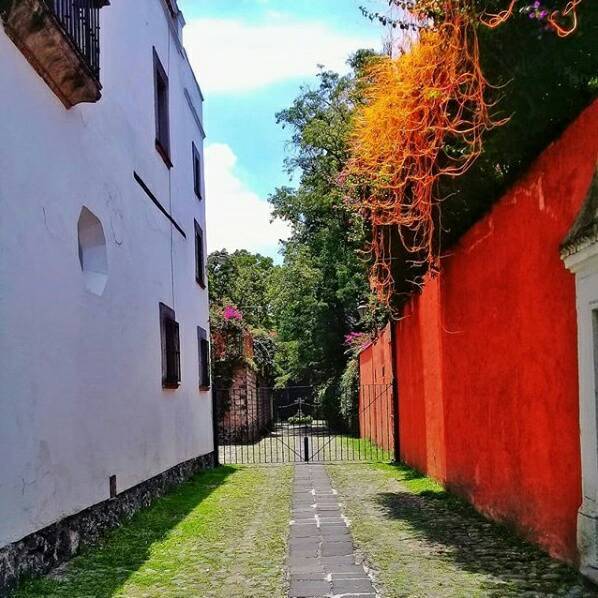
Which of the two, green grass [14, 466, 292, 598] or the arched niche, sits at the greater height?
the arched niche

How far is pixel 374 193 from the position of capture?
7.08m

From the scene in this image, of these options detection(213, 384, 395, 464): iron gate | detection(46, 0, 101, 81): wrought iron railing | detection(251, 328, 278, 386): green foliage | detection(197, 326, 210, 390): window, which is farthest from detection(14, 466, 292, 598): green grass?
detection(251, 328, 278, 386): green foliage

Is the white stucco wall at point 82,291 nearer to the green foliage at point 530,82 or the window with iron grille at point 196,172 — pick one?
the green foliage at point 530,82

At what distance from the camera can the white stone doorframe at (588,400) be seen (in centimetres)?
412

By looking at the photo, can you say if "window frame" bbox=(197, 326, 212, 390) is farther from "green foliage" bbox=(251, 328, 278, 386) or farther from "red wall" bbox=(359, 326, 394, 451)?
"green foliage" bbox=(251, 328, 278, 386)

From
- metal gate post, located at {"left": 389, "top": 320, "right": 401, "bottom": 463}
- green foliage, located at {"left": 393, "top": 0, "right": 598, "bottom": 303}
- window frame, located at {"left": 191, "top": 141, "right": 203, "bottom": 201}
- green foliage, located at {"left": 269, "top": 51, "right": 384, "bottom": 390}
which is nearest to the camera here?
green foliage, located at {"left": 393, "top": 0, "right": 598, "bottom": 303}

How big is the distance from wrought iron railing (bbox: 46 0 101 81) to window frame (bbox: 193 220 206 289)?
7.34 metres

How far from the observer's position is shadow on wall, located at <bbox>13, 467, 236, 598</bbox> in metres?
4.64

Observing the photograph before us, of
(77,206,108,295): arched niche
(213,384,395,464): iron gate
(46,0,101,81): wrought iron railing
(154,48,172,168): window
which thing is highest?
(154,48,172,168): window

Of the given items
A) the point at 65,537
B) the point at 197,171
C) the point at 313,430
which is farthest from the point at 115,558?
the point at 313,430

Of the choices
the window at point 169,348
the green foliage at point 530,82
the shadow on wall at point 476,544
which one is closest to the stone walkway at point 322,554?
the shadow on wall at point 476,544

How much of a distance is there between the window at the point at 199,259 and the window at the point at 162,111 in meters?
3.40

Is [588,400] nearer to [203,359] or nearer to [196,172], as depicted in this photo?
[203,359]

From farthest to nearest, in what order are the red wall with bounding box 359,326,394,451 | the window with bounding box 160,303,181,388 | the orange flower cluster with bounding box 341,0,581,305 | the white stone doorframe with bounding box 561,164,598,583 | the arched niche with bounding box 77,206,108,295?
the red wall with bounding box 359,326,394,451, the window with bounding box 160,303,181,388, the arched niche with bounding box 77,206,108,295, the orange flower cluster with bounding box 341,0,581,305, the white stone doorframe with bounding box 561,164,598,583
